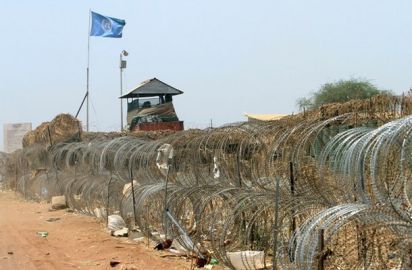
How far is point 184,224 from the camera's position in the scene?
9859 mm

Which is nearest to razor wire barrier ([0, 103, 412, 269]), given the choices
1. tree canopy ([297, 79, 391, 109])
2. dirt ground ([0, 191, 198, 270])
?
dirt ground ([0, 191, 198, 270])

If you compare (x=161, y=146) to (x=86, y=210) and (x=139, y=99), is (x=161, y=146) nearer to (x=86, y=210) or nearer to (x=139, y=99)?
(x=86, y=210)

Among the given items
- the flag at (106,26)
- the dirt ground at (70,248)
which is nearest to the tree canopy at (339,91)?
the flag at (106,26)

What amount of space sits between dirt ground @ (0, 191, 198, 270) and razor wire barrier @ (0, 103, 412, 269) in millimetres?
434

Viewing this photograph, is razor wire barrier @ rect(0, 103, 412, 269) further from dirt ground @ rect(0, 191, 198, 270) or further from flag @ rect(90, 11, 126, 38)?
flag @ rect(90, 11, 126, 38)

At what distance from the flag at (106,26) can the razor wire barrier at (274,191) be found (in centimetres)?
1625

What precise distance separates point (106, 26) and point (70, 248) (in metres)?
21.3

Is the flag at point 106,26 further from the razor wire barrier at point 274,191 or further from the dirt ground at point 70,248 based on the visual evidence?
the dirt ground at point 70,248

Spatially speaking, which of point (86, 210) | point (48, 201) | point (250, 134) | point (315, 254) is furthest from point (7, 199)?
point (315, 254)

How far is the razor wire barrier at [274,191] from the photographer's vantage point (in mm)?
5195

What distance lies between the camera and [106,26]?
3014 cm

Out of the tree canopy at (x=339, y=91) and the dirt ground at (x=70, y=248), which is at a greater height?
the tree canopy at (x=339, y=91)

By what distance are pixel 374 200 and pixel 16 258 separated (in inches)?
258

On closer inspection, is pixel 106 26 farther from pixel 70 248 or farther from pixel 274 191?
pixel 274 191
